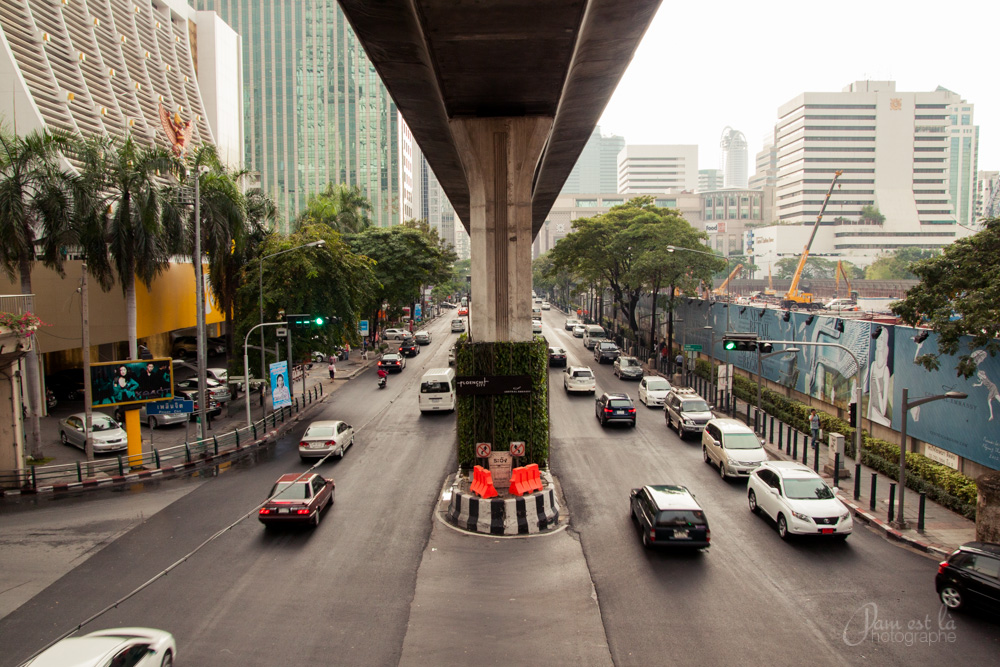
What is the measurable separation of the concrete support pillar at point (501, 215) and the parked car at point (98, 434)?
51.0ft

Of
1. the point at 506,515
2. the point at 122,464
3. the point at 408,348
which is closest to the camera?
the point at 506,515

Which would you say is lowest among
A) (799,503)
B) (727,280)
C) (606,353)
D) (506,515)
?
(506,515)

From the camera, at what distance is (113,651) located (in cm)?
806

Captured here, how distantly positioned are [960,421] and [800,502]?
7762 millimetres

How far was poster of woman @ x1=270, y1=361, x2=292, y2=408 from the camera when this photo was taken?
28.0 meters

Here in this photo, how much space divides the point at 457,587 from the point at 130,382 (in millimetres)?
16332

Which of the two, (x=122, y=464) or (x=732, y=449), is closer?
(x=732, y=449)

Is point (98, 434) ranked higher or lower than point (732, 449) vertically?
lower

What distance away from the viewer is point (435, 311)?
379ft

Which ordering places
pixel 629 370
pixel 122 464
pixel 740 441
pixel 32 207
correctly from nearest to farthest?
pixel 740 441 < pixel 122 464 < pixel 32 207 < pixel 629 370

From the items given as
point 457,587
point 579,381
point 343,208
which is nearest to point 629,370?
point 579,381

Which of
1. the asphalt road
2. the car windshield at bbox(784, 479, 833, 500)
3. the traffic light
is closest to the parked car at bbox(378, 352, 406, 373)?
the asphalt road

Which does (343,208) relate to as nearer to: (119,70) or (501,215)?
(119,70)

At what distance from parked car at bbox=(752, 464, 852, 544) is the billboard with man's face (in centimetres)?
1935
